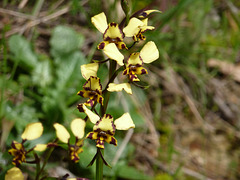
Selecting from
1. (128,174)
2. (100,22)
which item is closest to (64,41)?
(128,174)

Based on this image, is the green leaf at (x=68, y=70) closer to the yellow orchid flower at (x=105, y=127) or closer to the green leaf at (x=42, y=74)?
the green leaf at (x=42, y=74)

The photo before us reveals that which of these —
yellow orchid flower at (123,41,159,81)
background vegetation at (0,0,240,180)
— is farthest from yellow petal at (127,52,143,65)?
background vegetation at (0,0,240,180)

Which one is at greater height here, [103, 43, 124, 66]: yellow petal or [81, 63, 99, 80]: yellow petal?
[103, 43, 124, 66]: yellow petal

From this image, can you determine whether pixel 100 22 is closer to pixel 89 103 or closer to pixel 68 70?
pixel 89 103

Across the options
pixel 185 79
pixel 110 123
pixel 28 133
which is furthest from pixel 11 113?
pixel 185 79

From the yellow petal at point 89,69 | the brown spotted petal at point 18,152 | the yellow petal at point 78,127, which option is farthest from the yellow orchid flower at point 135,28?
the brown spotted petal at point 18,152

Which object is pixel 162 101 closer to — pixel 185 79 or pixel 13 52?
pixel 185 79

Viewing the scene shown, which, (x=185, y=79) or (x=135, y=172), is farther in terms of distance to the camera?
(x=185, y=79)

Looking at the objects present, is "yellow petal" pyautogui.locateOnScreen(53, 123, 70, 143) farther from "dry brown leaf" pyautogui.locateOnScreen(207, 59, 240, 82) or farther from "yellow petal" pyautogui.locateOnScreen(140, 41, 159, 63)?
"dry brown leaf" pyautogui.locateOnScreen(207, 59, 240, 82)
